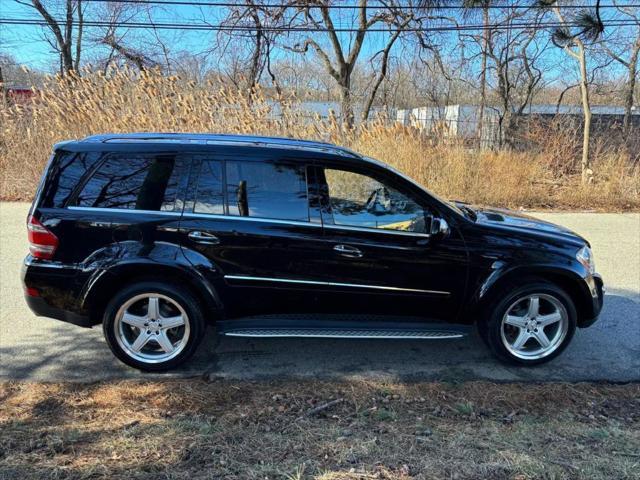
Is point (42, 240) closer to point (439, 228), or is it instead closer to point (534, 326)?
point (439, 228)

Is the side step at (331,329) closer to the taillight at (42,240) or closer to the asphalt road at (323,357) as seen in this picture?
the asphalt road at (323,357)

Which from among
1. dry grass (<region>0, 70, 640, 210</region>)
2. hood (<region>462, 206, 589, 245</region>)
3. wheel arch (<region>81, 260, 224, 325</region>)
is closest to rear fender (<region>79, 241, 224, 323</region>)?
wheel arch (<region>81, 260, 224, 325</region>)

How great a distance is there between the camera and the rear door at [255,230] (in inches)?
148

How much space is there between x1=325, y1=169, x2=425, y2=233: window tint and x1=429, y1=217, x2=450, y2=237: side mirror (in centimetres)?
9

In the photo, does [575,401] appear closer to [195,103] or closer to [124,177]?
[124,177]

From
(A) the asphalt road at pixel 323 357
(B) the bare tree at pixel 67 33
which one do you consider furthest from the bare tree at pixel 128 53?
(A) the asphalt road at pixel 323 357

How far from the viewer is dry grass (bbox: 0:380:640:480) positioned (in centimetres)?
254

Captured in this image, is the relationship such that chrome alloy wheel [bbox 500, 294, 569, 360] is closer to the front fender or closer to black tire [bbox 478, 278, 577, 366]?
black tire [bbox 478, 278, 577, 366]

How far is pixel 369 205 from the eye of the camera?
403 cm

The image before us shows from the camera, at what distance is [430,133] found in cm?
1191

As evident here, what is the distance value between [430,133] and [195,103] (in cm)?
581

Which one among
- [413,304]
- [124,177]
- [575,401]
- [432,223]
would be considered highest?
[124,177]

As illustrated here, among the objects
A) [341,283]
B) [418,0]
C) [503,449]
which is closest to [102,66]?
[418,0]

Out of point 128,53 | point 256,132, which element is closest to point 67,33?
point 128,53
